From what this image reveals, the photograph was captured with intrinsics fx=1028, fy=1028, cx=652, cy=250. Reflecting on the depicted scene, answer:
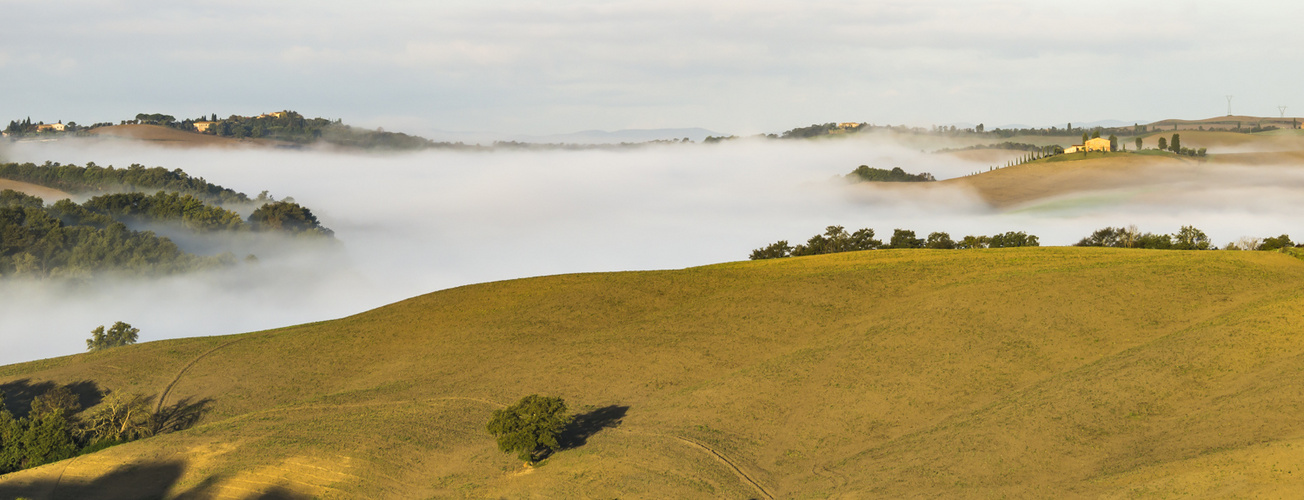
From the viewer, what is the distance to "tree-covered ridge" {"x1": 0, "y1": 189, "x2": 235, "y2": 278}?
568 ft

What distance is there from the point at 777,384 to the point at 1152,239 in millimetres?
63292

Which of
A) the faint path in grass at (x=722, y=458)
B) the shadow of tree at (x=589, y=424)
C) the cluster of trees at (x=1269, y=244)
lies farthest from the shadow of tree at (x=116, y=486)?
the cluster of trees at (x=1269, y=244)

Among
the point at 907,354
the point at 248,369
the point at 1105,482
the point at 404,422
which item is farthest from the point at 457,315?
the point at 1105,482

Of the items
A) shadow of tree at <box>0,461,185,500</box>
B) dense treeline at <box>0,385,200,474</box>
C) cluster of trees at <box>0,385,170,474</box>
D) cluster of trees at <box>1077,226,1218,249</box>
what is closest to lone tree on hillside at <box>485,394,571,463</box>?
shadow of tree at <box>0,461,185,500</box>

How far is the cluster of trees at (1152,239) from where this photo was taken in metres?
110

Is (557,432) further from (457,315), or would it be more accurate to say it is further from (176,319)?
(176,319)

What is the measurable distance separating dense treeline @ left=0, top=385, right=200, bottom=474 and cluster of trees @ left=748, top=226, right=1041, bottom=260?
69720mm

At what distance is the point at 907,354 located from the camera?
2938 inches

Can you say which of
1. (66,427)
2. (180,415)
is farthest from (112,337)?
(66,427)

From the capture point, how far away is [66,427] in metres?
72.8

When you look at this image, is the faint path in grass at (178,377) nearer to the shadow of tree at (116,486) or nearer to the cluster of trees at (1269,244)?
the shadow of tree at (116,486)

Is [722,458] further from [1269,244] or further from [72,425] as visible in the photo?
[1269,244]

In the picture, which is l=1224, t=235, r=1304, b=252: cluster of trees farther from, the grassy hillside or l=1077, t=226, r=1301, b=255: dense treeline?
the grassy hillside

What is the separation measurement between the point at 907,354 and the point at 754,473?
20382mm
